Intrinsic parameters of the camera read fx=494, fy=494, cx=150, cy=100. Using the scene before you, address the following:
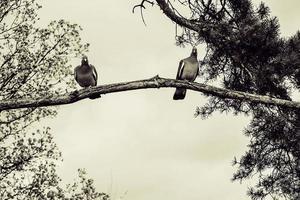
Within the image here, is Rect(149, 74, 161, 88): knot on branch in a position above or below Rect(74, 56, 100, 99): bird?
below

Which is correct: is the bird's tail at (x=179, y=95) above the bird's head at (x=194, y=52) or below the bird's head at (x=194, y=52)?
below

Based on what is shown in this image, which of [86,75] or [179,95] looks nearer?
[179,95]

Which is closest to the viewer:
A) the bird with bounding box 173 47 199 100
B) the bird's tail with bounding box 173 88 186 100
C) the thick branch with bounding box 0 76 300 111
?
the thick branch with bounding box 0 76 300 111

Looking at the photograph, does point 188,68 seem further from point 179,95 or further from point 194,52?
point 179,95

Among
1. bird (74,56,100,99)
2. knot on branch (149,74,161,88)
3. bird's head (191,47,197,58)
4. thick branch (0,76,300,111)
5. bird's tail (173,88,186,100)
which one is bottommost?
thick branch (0,76,300,111)

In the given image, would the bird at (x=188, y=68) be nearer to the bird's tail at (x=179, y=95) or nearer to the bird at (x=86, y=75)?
the bird's tail at (x=179, y=95)

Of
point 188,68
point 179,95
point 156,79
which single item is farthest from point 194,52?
point 156,79

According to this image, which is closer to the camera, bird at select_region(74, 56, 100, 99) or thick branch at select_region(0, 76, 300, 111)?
thick branch at select_region(0, 76, 300, 111)

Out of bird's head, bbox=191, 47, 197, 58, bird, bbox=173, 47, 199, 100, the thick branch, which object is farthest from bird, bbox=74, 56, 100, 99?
the thick branch

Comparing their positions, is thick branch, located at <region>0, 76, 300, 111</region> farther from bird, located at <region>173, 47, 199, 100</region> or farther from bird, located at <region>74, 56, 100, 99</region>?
bird, located at <region>74, 56, 100, 99</region>

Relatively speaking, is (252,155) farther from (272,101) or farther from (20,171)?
(20,171)

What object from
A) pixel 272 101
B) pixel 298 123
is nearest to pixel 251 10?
pixel 298 123

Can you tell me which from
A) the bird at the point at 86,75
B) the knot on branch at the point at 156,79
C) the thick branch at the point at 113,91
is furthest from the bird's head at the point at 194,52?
the knot on branch at the point at 156,79

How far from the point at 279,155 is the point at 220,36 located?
2547 millimetres
